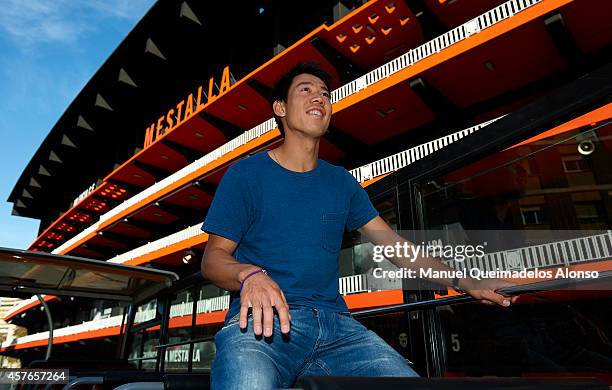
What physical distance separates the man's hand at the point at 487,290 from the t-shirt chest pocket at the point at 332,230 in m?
0.42

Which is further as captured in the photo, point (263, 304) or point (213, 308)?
point (213, 308)

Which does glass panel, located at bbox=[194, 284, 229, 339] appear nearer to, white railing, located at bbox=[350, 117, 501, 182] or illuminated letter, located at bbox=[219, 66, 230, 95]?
white railing, located at bbox=[350, 117, 501, 182]

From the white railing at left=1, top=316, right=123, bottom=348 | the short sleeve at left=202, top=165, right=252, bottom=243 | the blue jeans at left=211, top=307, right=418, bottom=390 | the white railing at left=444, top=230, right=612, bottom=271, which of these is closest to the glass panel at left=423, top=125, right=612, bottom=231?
the white railing at left=444, top=230, right=612, bottom=271

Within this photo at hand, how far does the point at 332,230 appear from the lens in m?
1.31

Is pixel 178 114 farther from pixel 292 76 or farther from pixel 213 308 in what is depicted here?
pixel 292 76

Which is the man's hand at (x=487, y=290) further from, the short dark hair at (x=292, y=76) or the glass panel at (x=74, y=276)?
the glass panel at (x=74, y=276)

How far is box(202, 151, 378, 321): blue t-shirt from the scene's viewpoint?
1.17 meters

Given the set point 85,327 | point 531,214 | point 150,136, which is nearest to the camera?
point 531,214

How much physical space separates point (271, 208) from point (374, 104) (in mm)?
10935

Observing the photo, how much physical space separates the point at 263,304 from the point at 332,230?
Answer: 0.50m

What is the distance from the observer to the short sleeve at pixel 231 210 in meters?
1.15

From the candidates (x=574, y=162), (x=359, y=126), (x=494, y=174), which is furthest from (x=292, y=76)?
(x=359, y=126)

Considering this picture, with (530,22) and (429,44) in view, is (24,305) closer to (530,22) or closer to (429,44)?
(429,44)

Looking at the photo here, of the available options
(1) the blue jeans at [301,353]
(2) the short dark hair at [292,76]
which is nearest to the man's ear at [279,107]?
(2) the short dark hair at [292,76]
